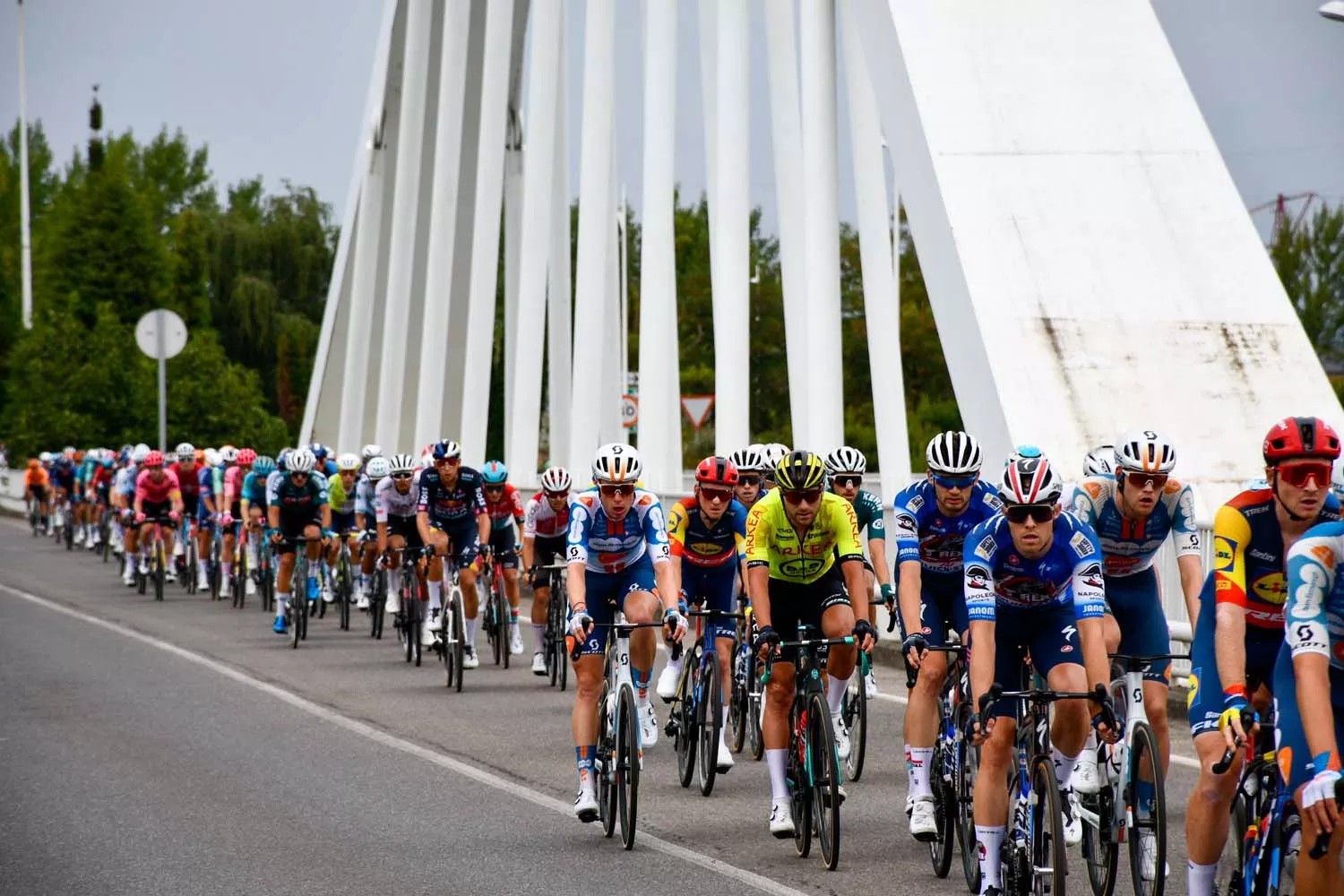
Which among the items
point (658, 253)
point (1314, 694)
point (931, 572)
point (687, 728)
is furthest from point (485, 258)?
point (1314, 694)

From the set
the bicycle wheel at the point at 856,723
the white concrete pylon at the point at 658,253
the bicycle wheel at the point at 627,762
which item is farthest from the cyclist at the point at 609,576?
the white concrete pylon at the point at 658,253

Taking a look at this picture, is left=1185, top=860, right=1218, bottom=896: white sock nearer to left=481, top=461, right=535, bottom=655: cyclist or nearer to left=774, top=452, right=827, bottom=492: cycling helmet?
left=774, top=452, right=827, bottom=492: cycling helmet

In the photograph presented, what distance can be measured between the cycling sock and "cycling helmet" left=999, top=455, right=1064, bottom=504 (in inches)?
43.7

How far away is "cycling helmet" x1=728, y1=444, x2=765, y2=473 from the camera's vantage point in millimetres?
10930

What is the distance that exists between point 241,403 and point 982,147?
39.5 meters

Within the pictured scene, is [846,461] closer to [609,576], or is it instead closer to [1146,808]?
[609,576]

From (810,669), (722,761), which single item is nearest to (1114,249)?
(722,761)

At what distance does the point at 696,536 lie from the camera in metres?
11.7

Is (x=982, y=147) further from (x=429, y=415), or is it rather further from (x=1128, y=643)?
(x=429, y=415)

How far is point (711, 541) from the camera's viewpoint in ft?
38.3

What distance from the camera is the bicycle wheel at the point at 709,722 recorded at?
9977mm

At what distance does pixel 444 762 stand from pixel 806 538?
9.80 feet

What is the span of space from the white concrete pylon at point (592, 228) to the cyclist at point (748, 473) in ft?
45.0

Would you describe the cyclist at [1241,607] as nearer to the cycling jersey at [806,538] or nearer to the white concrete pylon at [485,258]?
the cycling jersey at [806,538]
